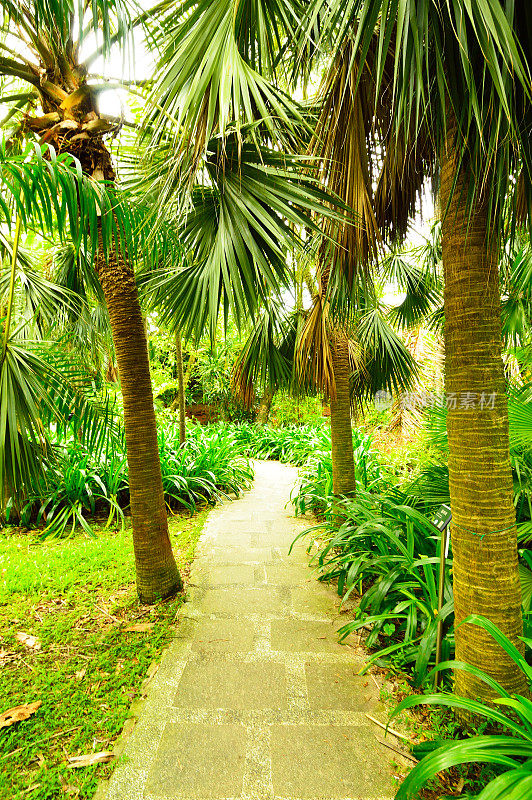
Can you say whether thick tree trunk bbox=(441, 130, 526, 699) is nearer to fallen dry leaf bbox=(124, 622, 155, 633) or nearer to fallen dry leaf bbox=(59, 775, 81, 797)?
fallen dry leaf bbox=(59, 775, 81, 797)

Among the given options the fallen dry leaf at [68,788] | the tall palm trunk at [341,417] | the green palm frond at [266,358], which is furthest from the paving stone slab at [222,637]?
the green palm frond at [266,358]

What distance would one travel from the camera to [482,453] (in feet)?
4.77

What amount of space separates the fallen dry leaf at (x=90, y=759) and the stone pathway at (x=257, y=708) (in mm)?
70

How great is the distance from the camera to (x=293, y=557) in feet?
11.7

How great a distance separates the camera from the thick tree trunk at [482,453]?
144 centimetres

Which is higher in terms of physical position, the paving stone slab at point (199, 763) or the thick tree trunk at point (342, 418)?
the thick tree trunk at point (342, 418)

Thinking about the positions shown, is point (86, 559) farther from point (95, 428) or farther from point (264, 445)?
point (264, 445)

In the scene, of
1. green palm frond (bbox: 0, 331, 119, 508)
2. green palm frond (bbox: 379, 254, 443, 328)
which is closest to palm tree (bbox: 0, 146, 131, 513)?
green palm frond (bbox: 0, 331, 119, 508)

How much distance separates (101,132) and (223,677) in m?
3.16

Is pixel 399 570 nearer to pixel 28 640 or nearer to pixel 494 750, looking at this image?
pixel 494 750

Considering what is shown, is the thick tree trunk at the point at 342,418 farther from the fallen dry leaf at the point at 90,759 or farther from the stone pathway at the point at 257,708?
the fallen dry leaf at the point at 90,759

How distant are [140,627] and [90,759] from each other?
0.93 m

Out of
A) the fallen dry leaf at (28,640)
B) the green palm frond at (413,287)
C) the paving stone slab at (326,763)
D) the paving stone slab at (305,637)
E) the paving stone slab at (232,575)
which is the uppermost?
the green palm frond at (413,287)

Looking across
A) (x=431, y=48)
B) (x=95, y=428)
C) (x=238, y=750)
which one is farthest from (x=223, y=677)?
(x=431, y=48)
